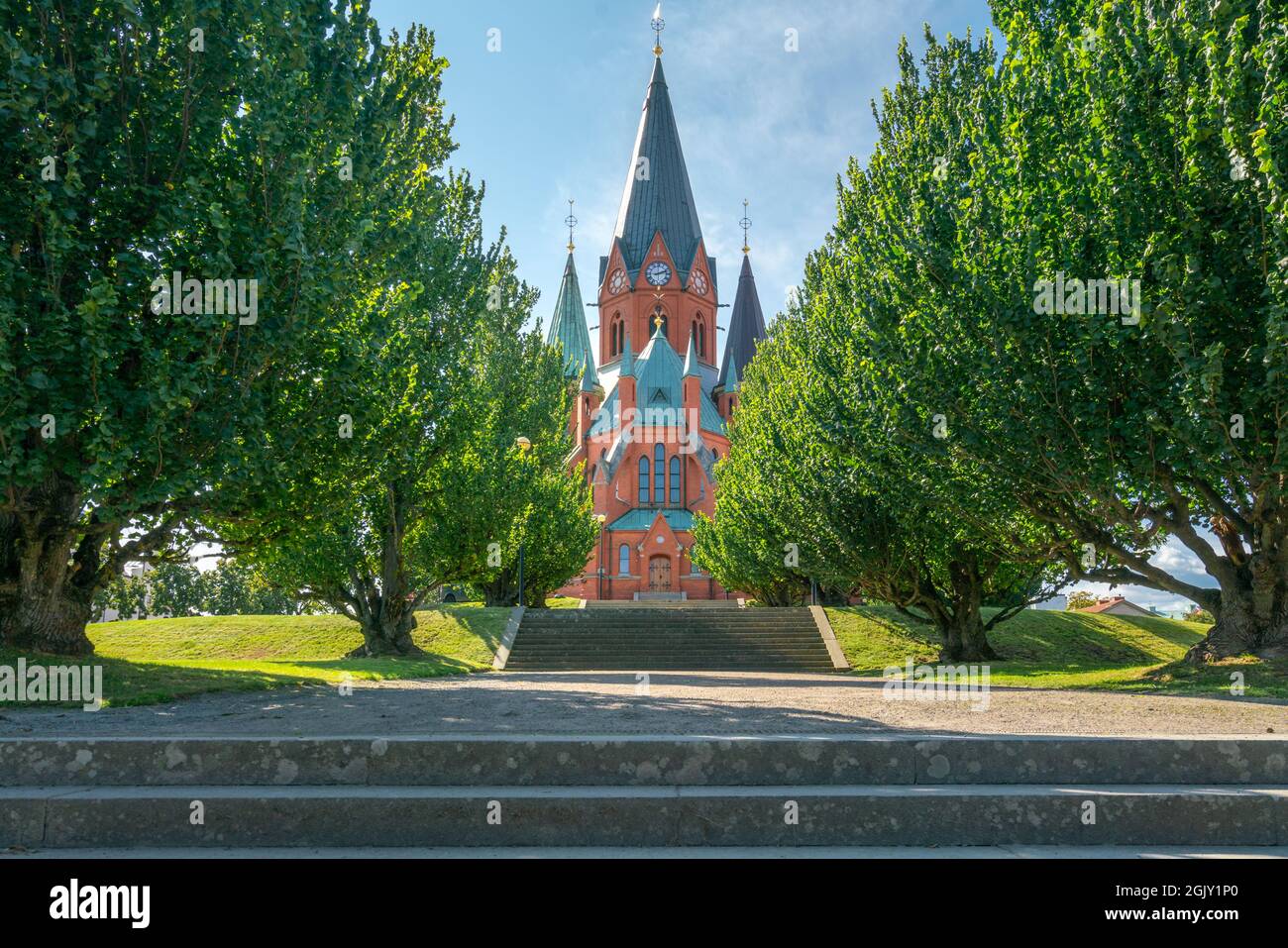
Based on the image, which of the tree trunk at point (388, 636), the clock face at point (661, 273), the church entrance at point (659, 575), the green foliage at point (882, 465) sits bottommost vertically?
the church entrance at point (659, 575)

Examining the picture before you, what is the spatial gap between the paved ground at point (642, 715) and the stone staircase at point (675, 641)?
14.7m


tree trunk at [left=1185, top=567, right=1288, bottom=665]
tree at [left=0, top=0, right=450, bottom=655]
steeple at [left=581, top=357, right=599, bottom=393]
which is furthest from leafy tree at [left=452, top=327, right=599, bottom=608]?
steeple at [left=581, top=357, right=599, bottom=393]

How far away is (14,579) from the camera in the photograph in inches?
438

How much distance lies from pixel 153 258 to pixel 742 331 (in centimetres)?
6863

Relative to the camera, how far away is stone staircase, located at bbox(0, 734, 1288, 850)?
442 cm

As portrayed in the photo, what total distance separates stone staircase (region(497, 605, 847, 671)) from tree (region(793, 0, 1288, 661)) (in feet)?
37.5

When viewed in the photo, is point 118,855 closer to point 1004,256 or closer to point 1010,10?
point 1004,256

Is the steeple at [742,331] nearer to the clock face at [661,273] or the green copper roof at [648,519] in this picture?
the clock face at [661,273]

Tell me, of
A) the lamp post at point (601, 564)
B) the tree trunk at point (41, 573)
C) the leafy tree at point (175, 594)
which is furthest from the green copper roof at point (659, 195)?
the tree trunk at point (41, 573)

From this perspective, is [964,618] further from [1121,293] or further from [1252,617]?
[1121,293]

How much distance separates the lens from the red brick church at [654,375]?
5831 cm

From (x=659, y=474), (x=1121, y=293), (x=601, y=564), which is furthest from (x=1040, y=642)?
(x=659, y=474)

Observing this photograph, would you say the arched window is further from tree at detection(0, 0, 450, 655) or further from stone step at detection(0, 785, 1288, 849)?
stone step at detection(0, 785, 1288, 849)
